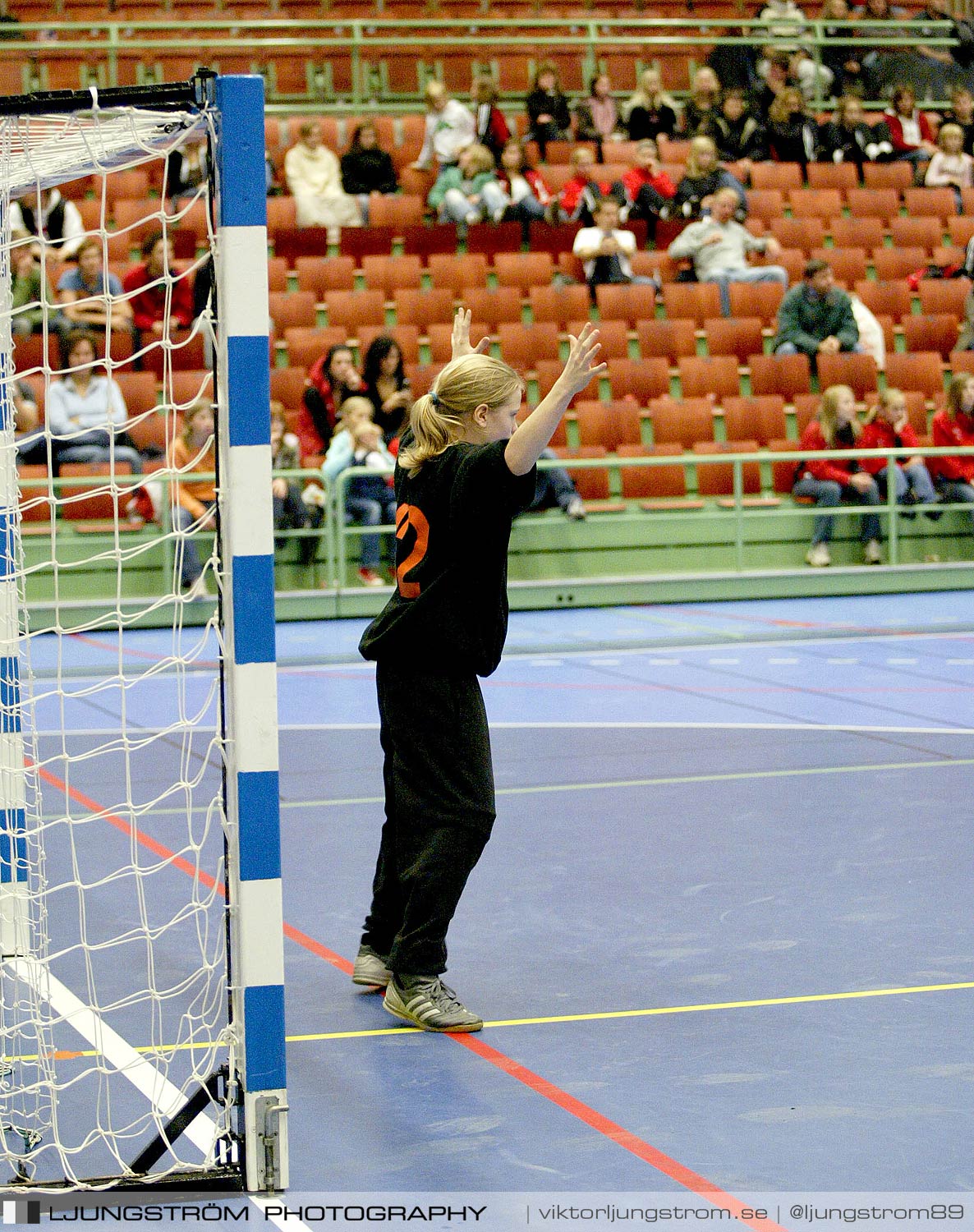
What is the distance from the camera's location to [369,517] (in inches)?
472

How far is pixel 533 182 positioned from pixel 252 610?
12986 millimetres

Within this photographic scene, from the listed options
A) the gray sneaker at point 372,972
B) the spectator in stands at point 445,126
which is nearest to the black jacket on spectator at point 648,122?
the spectator in stands at point 445,126

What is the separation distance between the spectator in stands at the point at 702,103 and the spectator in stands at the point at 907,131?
1.98 m

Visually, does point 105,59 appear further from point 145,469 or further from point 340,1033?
point 340,1033

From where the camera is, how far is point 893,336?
50.4 ft

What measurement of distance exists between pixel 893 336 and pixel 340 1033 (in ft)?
41.5

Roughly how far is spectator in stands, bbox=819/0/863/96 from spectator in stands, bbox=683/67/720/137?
1902 mm

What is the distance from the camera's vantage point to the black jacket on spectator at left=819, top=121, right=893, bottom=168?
17.2m

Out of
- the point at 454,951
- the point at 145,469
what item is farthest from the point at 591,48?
the point at 454,951

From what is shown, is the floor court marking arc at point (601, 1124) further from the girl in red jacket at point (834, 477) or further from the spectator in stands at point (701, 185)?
the spectator in stands at point (701, 185)

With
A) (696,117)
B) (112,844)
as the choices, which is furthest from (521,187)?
(112,844)

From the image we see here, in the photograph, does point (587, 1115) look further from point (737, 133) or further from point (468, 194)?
point (737, 133)

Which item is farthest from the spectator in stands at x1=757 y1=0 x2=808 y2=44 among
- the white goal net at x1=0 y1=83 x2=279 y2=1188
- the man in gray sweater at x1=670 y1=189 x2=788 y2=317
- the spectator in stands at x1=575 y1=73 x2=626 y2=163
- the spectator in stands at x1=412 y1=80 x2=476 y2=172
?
the white goal net at x1=0 y1=83 x2=279 y2=1188

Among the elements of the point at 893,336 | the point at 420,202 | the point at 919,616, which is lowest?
the point at 919,616
